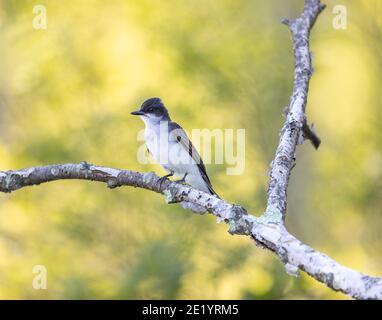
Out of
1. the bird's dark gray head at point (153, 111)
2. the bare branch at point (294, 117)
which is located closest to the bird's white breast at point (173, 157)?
the bird's dark gray head at point (153, 111)

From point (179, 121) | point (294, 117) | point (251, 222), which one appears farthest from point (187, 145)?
point (251, 222)

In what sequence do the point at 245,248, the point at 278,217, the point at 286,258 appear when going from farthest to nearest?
the point at 245,248
the point at 278,217
the point at 286,258

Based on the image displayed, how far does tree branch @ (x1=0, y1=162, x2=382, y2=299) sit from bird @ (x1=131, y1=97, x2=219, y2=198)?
140 cm

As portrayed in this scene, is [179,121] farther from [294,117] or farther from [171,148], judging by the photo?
[294,117]

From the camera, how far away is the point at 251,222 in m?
2.70

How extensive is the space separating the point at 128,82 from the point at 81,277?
2.28m

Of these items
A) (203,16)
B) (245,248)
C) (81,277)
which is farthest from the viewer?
(203,16)

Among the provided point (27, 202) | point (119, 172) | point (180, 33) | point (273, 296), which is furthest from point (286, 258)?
point (180, 33)

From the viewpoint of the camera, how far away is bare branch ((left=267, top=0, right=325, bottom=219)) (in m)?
3.08

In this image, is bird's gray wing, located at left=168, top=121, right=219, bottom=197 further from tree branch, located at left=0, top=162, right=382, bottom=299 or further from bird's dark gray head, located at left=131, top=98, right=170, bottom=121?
tree branch, located at left=0, top=162, right=382, bottom=299

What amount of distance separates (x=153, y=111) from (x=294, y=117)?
75.9 inches

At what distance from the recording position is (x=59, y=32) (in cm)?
788

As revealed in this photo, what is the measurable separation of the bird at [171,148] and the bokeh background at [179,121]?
3.41ft
